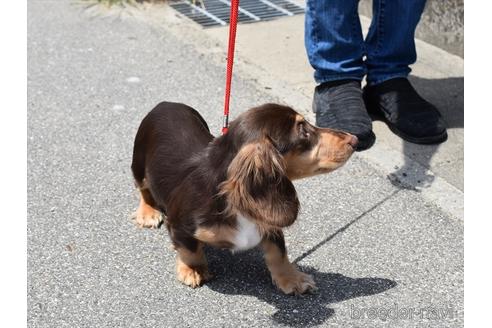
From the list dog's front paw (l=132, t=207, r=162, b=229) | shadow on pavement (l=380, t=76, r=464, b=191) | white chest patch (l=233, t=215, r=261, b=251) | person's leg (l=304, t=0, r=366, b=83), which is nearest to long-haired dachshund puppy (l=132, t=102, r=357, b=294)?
white chest patch (l=233, t=215, r=261, b=251)

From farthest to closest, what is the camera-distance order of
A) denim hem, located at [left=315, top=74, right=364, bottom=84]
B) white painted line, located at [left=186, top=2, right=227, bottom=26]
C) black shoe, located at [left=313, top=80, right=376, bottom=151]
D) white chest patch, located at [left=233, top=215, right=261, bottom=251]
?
1. white painted line, located at [left=186, top=2, right=227, bottom=26]
2. denim hem, located at [left=315, top=74, right=364, bottom=84]
3. black shoe, located at [left=313, top=80, right=376, bottom=151]
4. white chest patch, located at [left=233, top=215, right=261, bottom=251]

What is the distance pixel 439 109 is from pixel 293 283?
7.17ft

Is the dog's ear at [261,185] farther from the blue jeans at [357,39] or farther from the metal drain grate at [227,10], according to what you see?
the metal drain grate at [227,10]

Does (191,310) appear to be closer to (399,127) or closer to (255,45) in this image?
(399,127)

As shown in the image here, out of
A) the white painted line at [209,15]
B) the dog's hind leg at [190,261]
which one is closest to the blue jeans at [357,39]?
the dog's hind leg at [190,261]

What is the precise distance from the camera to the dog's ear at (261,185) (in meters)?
2.88

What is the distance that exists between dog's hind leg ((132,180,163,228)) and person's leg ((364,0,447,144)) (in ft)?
5.32

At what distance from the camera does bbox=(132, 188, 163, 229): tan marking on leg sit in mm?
3783

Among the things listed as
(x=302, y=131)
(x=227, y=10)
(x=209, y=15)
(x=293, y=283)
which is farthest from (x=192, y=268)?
(x=227, y=10)

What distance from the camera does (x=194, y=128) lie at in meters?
3.56

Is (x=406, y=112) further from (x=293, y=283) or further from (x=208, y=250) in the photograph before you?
(x=293, y=283)

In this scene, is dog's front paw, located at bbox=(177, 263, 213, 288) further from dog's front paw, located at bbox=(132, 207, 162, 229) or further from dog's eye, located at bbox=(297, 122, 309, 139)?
dog's eye, located at bbox=(297, 122, 309, 139)

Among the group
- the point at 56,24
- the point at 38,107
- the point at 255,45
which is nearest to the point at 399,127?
the point at 255,45

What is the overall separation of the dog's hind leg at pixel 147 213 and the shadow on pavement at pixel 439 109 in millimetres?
1290
